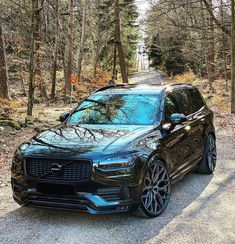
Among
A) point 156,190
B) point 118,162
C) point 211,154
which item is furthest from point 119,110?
point 211,154

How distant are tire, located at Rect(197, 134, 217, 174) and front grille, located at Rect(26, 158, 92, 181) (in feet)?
10.7

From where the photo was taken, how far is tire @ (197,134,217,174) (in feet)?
24.0

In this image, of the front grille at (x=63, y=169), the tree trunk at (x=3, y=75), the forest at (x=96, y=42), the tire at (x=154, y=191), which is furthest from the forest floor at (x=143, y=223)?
the tree trunk at (x=3, y=75)

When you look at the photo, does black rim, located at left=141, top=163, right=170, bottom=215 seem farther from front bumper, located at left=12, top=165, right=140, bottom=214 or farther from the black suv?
front bumper, located at left=12, top=165, right=140, bottom=214

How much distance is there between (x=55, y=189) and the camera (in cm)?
471

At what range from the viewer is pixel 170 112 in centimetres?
624

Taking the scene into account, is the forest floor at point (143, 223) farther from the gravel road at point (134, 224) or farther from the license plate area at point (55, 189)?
the license plate area at point (55, 189)

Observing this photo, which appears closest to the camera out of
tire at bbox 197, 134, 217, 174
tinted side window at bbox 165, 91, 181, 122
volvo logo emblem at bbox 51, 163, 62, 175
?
volvo logo emblem at bbox 51, 163, 62, 175

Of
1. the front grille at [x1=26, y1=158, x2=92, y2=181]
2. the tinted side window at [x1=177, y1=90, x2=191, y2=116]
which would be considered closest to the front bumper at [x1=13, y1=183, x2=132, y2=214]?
the front grille at [x1=26, y1=158, x2=92, y2=181]

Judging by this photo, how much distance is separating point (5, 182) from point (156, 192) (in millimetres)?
3190

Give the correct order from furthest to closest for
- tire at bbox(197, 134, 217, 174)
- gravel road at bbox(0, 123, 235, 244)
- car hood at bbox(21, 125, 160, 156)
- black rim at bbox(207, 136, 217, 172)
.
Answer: black rim at bbox(207, 136, 217, 172) → tire at bbox(197, 134, 217, 174) → car hood at bbox(21, 125, 160, 156) → gravel road at bbox(0, 123, 235, 244)

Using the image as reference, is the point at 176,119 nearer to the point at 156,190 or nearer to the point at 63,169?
the point at 156,190

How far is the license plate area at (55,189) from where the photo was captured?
4.64 m

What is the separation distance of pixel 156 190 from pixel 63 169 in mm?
1360
